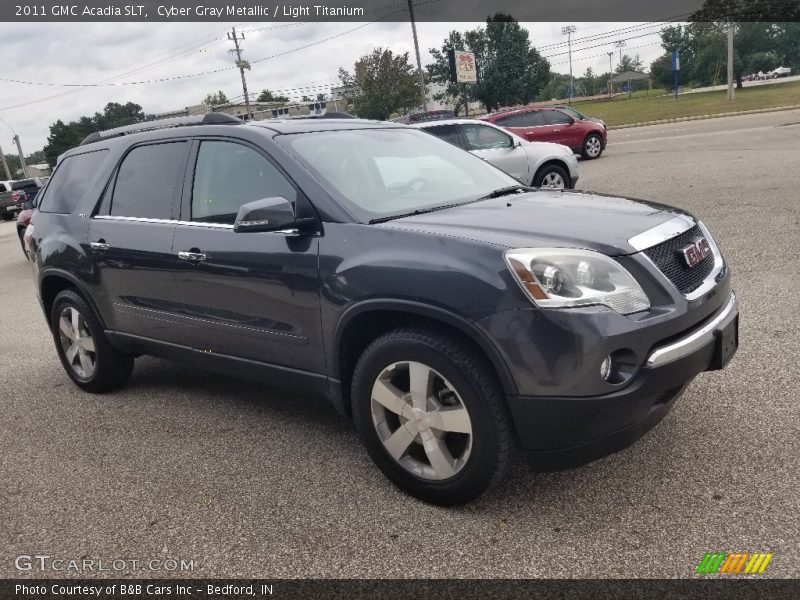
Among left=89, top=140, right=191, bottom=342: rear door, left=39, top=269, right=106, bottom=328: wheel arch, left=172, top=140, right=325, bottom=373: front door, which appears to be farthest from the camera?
left=39, top=269, right=106, bottom=328: wheel arch

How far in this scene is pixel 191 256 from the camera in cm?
375

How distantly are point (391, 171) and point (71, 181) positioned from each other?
2570 millimetres

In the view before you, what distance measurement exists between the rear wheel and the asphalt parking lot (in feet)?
24.8

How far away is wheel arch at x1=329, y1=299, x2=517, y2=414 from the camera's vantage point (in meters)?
2.65

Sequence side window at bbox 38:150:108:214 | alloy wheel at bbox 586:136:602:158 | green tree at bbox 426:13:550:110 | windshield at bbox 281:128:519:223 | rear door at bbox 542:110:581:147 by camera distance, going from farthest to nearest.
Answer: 1. green tree at bbox 426:13:550:110
2. alloy wheel at bbox 586:136:602:158
3. rear door at bbox 542:110:581:147
4. side window at bbox 38:150:108:214
5. windshield at bbox 281:128:519:223

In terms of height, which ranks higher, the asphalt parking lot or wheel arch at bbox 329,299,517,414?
wheel arch at bbox 329,299,517,414

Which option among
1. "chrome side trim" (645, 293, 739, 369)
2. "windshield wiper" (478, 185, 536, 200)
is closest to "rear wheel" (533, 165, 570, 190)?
"windshield wiper" (478, 185, 536, 200)

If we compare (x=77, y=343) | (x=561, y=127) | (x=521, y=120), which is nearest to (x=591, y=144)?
→ (x=561, y=127)

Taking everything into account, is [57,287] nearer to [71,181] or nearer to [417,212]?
[71,181]

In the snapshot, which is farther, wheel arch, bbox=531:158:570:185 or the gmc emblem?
wheel arch, bbox=531:158:570:185

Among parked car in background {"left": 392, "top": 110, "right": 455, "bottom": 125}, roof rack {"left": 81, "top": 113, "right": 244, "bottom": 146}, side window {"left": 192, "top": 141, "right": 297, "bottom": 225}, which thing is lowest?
side window {"left": 192, "top": 141, "right": 297, "bottom": 225}

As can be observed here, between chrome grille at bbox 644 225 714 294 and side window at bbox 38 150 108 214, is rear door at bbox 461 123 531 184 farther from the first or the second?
chrome grille at bbox 644 225 714 294

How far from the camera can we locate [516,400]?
2629mm

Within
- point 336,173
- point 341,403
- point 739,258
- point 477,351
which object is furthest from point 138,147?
point 739,258
